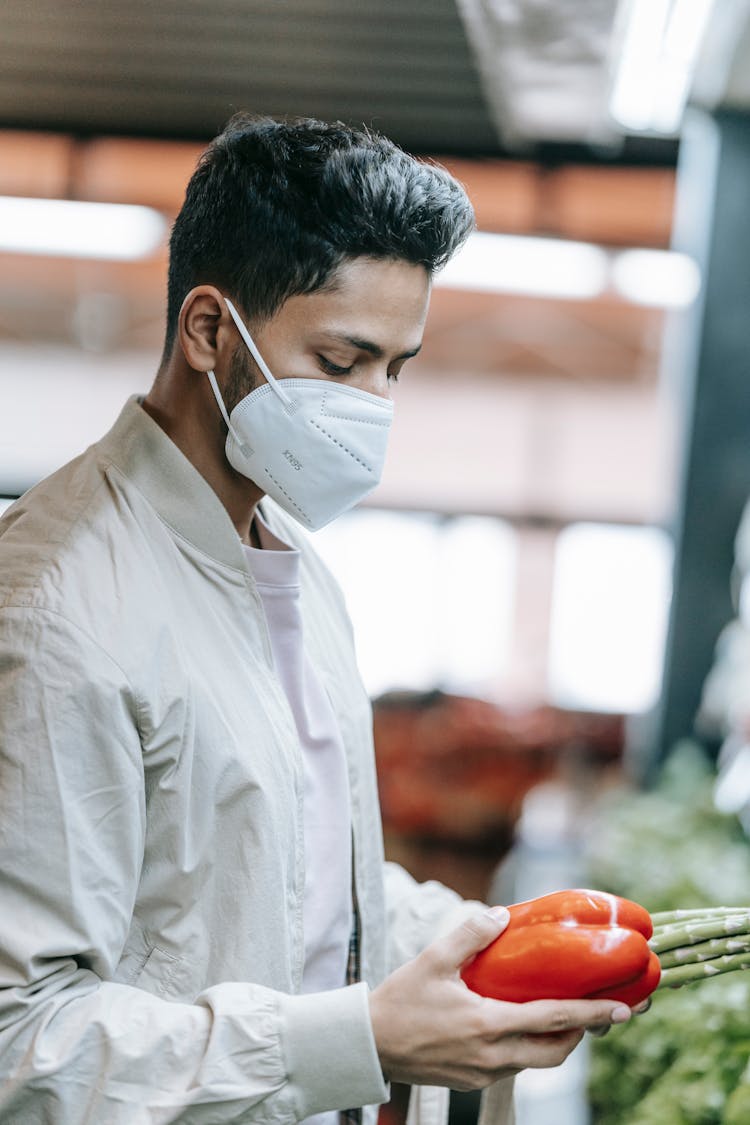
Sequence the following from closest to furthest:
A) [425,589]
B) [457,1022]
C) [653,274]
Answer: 1. [457,1022]
2. [653,274]
3. [425,589]

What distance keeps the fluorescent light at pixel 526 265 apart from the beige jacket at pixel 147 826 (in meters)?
4.60

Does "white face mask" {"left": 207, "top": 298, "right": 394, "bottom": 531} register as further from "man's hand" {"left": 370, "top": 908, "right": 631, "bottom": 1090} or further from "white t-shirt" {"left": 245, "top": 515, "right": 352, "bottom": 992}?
"man's hand" {"left": 370, "top": 908, "right": 631, "bottom": 1090}

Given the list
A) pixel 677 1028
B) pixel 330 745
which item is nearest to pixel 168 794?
pixel 330 745

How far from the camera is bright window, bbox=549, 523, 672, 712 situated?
37.0ft

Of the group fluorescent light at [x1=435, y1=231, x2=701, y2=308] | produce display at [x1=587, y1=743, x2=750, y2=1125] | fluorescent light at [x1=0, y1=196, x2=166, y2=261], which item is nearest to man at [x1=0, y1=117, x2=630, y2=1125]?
produce display at [x1=587, y1=743, x2=750, y2=1125]

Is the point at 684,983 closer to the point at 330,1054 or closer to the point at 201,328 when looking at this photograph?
the point at 330,1054

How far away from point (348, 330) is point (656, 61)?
98.1 inches

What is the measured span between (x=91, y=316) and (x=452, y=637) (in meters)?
4.45

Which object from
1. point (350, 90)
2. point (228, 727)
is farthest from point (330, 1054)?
point (350, 90)

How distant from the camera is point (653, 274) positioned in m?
6.75

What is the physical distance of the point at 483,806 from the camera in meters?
6.03

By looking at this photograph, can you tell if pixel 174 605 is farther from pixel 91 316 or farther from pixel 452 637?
pixel 452 637

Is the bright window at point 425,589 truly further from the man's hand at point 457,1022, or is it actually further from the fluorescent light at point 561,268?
the man's hand at point 457,1022

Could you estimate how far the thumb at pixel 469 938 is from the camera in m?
1.24
